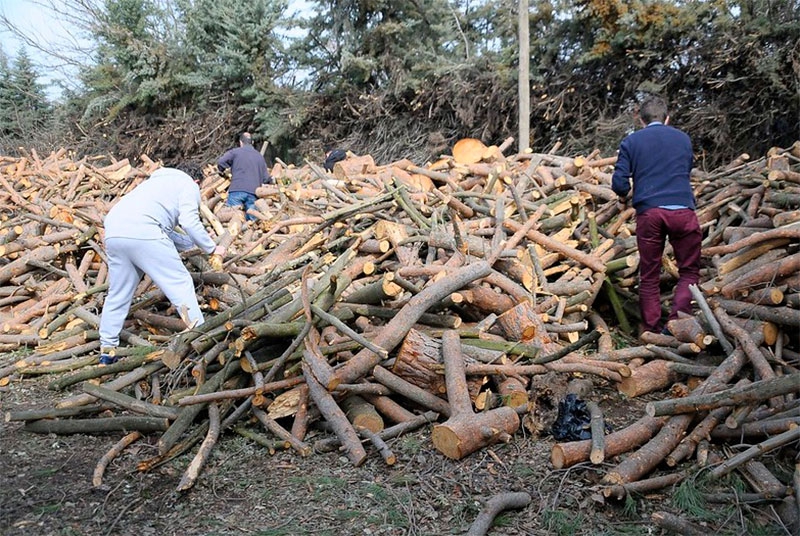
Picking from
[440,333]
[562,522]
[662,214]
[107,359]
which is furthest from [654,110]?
[107,359]

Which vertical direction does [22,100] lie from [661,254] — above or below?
above

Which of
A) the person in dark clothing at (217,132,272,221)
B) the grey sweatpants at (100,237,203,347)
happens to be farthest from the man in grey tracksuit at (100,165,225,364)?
the person in dark clothing at (217,132,272,221)

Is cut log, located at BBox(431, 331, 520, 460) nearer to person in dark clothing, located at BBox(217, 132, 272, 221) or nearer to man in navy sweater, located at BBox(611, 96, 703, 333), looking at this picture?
man in navy sweater, located at BBox(611, 96, 703, 333)

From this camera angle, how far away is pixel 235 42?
1728 centimetres

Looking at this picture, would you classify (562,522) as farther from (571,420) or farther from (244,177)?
(244,177)

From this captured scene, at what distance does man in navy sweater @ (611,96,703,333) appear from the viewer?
4.61 meters

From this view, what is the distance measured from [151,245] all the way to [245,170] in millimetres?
3712

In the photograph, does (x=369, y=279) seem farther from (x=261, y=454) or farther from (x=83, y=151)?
(x=83, y=151)

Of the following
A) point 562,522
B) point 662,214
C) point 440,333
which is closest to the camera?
point 562,522

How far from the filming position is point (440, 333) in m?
4.01

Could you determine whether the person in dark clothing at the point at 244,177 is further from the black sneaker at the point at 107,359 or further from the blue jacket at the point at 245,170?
the black sneaker at the point at 107,359

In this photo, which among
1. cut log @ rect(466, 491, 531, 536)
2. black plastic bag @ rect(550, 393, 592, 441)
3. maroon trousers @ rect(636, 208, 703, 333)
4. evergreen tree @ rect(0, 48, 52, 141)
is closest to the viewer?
cut log @ rect(466, 491, 531, 536)

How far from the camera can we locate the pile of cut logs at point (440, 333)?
3.22m

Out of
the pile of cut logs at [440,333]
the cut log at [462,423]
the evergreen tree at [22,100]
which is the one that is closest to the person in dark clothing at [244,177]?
the pile of cut logs at [440,333]
